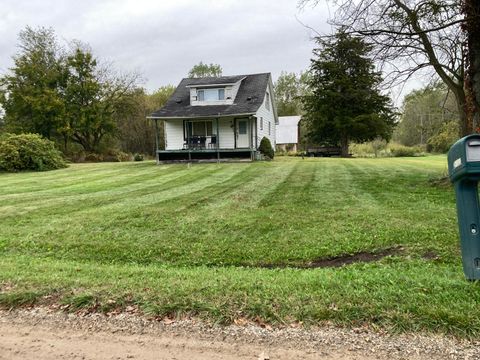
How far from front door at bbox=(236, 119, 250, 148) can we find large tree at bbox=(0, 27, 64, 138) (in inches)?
660

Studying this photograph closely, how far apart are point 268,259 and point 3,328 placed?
3361 mm

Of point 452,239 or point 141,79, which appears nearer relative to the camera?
point 452,239

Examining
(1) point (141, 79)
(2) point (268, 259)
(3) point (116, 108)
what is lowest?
(2) point (268, 259)

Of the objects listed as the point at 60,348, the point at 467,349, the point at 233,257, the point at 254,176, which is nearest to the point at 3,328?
the point at 60,348

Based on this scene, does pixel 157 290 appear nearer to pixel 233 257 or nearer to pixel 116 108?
pixel 233 257

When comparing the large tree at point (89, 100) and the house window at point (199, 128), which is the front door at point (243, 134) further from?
the large tree at point (89, 100)

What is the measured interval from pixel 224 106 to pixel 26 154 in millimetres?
12270

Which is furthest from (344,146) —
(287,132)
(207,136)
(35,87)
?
(35,87)

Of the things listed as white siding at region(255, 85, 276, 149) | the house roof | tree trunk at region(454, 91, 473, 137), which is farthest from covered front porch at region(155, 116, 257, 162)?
the house roof

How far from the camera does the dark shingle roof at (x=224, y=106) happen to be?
24156mm

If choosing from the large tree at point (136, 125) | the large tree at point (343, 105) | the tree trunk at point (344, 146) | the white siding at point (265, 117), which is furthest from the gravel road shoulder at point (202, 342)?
the large tree at point (136, 125)

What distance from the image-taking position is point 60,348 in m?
3.07

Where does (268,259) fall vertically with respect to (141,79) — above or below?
below

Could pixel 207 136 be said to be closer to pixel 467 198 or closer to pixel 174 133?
pixel 174 133
